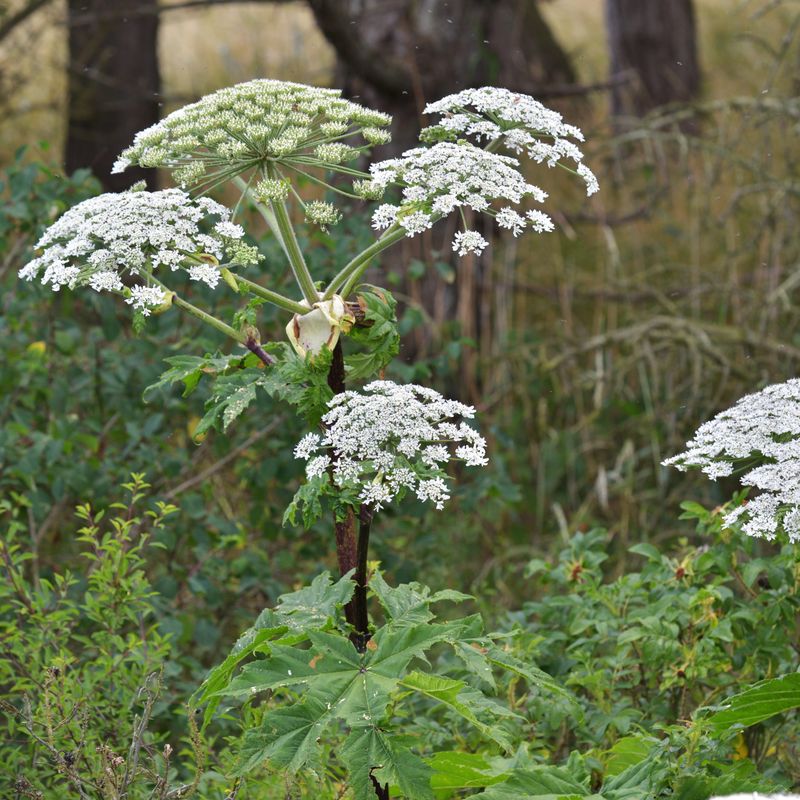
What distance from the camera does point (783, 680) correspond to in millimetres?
2172

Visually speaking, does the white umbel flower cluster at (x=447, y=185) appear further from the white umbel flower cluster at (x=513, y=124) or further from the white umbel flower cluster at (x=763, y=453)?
the white umbel flower cluster at (x=763, y=453)

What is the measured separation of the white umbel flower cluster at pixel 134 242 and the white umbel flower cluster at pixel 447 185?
0.33m

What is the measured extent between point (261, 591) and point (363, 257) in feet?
6.85

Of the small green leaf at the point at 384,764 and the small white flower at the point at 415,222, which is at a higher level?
the small white flower at the point at 415,222

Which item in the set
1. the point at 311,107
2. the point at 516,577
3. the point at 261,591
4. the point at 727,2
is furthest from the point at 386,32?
the point at 727,2

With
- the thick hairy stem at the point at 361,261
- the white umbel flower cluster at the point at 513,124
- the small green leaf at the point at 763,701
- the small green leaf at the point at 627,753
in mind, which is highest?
the white umbel flower cluster at the point at 513,124

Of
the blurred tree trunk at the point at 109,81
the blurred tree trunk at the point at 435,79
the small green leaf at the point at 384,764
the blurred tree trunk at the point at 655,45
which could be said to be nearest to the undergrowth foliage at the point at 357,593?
the small green leaf at the point at 384,764

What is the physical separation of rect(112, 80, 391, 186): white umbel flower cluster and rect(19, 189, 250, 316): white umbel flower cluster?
0.32ft

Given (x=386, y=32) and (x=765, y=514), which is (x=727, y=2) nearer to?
(x=386, y=32)

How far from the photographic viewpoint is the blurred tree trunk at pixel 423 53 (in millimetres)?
5930

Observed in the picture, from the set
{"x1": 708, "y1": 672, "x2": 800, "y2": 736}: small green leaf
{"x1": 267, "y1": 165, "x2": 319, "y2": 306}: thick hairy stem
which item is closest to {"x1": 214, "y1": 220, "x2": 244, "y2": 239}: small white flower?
{"x1": 267, "y1": 165, "x2": 319, "y2": 306}: thick hairy stem

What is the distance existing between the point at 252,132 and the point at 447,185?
1.30ft

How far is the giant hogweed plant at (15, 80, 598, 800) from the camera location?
2.13 metres

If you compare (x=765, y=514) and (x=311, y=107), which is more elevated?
(x=311, y=107)
